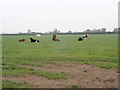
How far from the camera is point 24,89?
327 inches

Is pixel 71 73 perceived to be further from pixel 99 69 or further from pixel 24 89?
pixel 24 89

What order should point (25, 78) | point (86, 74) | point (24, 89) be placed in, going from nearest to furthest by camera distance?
point (24, 89) < point (25, 78) < point (86, 74)

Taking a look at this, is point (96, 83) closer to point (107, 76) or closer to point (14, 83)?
point (107, 76)

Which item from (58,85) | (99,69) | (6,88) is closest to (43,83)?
(58,85)

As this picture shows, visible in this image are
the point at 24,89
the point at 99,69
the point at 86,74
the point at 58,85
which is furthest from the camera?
the point at 99,69

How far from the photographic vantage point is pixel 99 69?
12.2 metres

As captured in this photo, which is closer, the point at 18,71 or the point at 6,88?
the point at 6,88

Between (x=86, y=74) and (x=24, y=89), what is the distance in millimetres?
3492

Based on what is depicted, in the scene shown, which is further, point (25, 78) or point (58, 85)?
point (25, 78)

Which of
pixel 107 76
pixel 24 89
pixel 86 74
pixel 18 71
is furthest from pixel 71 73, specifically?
pixel 24 89

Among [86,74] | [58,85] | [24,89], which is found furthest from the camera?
[86,74]

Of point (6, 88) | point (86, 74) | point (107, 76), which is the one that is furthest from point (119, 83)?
point (6, 88)

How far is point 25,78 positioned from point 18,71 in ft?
5.08

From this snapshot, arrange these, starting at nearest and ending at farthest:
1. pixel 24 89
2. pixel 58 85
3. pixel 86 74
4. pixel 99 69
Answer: pixel 24 89 → pixel 58 85 → pixel 86 74 → pixel 99 69
